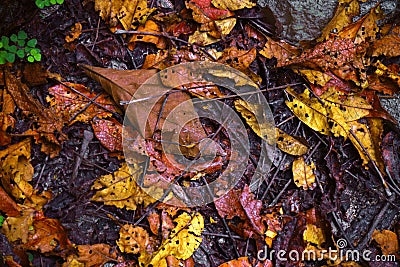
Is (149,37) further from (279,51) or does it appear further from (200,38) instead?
(279,51)

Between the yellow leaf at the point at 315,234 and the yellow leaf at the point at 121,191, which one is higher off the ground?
the yellow leaf at the point at 121,191

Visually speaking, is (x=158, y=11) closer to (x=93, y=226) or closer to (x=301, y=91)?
(x=301, y=91)

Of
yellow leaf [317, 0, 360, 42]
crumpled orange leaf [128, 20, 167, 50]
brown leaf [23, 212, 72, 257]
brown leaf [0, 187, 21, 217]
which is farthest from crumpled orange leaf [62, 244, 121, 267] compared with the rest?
yellow leaf [317, 0, 360, 42]

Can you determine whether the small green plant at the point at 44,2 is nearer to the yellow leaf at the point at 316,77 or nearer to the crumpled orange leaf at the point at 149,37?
the crumpled orange leaf at the point at 149,37

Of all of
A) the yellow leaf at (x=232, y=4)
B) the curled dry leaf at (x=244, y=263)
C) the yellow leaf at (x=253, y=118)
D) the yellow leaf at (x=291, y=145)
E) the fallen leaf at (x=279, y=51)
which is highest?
the yellow leaf at (x=232, y=4)

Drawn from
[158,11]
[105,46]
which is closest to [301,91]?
[158,11]

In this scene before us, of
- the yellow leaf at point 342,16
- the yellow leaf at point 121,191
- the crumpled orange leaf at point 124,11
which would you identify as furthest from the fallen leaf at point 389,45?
the yellow leaf at point 121,191
